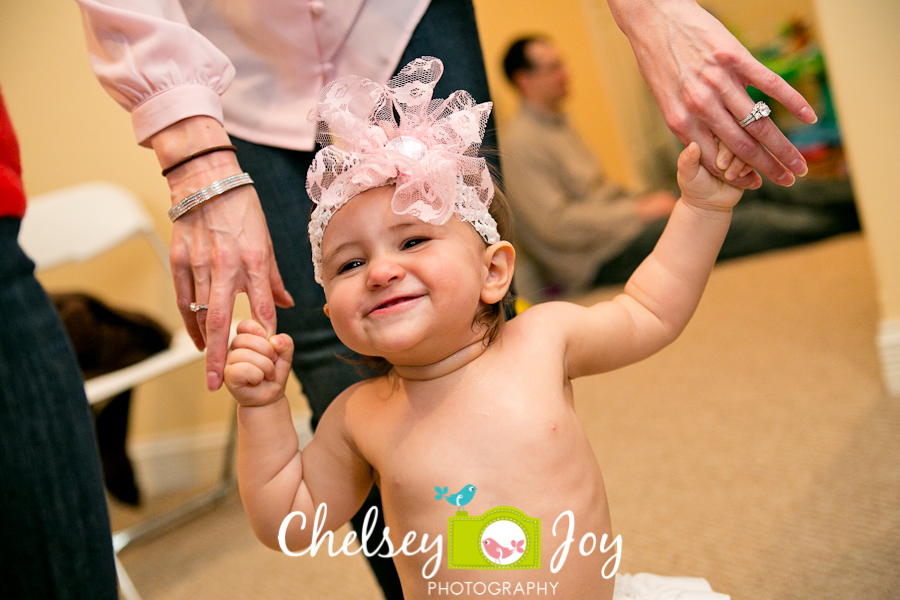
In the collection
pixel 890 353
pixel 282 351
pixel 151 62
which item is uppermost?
pixel 151 62

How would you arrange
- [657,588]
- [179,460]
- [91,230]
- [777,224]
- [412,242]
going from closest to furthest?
1. [412,242]
2. [657,588]
3. [91,230]
4. [179,460]
5. [777,224]

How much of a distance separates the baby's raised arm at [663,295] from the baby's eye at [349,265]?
0.80 feet

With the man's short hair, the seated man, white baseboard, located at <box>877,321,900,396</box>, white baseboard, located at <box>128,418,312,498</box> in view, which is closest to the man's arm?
the seated man

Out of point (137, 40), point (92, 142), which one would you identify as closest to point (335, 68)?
point (137, 40)

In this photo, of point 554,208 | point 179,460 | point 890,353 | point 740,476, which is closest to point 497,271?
point 740,476

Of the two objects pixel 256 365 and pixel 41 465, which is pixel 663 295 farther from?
pixel 41 465

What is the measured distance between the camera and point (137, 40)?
819 millimetres

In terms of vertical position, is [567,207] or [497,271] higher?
[497,271]

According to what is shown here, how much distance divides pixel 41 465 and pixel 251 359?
22 cm

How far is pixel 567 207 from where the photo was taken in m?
3.61

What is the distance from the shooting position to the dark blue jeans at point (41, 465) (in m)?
0.66

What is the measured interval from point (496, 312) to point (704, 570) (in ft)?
2.41

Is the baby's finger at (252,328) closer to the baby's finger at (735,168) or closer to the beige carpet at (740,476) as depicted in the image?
the baby's finger at (735,168)

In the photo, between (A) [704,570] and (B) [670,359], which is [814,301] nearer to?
(B) [670,359]
